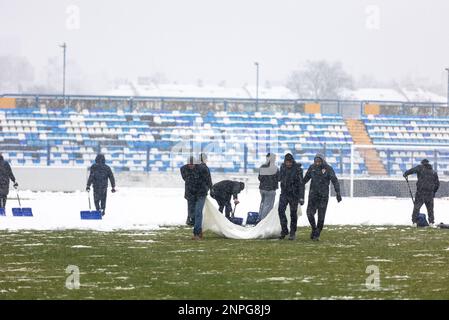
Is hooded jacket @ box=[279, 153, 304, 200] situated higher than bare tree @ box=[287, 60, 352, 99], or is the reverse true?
bare tree @ box=[287, 60, 352, 99]

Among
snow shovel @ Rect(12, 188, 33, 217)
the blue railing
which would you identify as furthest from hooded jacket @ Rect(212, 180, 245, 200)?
the blue railing

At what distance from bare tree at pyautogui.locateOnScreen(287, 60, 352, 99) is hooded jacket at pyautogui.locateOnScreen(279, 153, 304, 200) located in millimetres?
96139

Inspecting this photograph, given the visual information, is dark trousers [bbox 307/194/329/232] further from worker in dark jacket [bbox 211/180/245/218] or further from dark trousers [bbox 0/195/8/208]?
dark trousers [bbox 0/195/8/208]

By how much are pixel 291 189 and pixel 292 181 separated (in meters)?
0.15

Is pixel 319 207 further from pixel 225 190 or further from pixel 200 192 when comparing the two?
pixel 225 190

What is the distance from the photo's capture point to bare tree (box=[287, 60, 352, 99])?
390ft

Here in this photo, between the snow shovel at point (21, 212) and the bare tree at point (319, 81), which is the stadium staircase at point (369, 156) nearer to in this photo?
the snow shovel at point (21, 212)

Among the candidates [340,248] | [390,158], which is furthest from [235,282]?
[390,158]

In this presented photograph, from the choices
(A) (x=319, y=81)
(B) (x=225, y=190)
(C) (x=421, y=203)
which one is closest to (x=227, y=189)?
(B) (x=225, y=190)

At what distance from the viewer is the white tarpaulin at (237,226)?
928 inches

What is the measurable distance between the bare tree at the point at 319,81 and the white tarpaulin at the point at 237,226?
95.4 m

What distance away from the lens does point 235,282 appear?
15117 millimetres

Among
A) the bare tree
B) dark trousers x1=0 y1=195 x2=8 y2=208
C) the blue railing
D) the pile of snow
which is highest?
the bare tree

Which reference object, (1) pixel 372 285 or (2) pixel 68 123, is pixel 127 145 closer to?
(2) pixel 68 123
